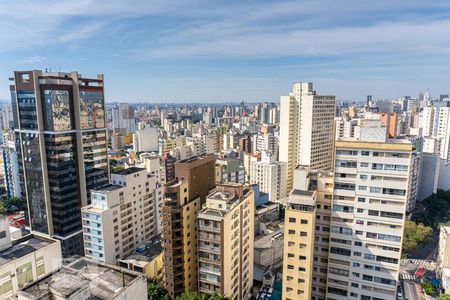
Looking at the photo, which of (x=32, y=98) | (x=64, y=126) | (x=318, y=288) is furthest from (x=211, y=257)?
(x=32, y=98)

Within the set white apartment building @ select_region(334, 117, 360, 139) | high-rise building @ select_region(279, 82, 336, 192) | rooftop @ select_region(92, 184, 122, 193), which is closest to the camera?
rooftop @ select_region(92, 184, 122, 193)

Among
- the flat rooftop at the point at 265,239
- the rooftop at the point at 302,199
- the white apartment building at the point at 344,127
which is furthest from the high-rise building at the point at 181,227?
the white apartment building at the point at 344,127

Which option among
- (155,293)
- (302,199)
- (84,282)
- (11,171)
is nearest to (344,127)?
(302,199)

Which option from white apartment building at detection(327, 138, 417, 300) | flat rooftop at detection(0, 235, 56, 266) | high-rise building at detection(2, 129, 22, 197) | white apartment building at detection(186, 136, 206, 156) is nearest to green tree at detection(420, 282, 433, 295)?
white apartment building at detection(327, 138, 417, 300)

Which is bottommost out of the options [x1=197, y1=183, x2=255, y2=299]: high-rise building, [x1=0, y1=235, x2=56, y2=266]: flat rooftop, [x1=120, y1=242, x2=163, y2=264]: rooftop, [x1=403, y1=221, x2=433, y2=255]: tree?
[x1=403, y1=221, x2=433, y2=255]: tree

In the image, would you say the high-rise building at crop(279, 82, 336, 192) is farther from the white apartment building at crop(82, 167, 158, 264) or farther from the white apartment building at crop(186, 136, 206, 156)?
the white apartment building at crop(186, 136, 206, 156)

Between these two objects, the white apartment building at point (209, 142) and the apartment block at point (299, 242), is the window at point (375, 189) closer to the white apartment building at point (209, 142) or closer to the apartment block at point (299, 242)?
the apartment block at point (299, 242)
